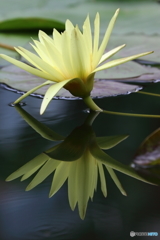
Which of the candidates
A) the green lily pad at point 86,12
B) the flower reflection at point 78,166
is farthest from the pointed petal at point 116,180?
the green lily pad at point 86,12

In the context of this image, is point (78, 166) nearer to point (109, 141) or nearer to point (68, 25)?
point (109, 141)

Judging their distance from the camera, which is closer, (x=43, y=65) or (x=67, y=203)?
(x=67, y=203)

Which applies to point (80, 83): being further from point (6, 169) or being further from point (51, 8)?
point (51, 8)

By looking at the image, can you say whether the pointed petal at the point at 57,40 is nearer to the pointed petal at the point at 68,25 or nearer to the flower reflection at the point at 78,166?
the pointed petal at the point at 68,25

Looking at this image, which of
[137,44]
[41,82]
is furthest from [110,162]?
[137,44]

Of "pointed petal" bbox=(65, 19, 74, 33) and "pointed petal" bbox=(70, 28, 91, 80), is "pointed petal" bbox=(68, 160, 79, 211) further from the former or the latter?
"pointed petal" bbox=(65, 19, 74, 33)

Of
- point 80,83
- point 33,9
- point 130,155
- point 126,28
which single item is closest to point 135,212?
point 130,155
